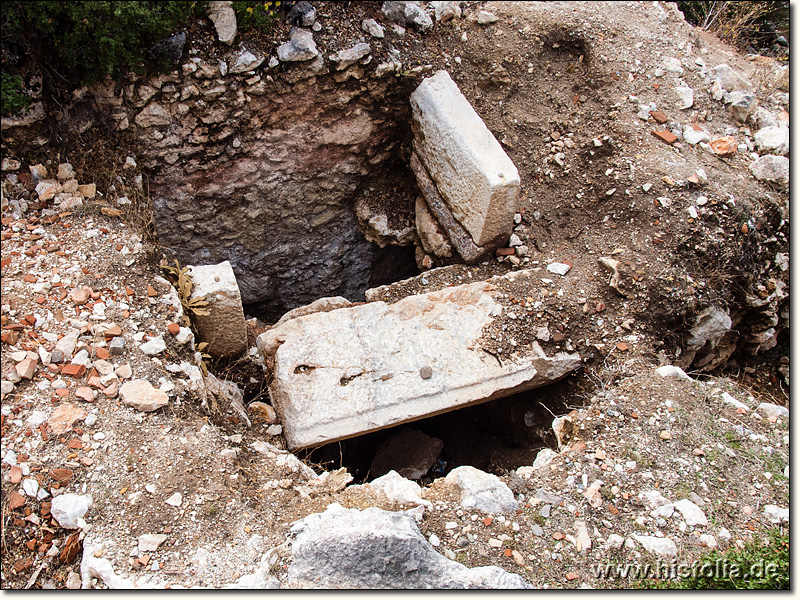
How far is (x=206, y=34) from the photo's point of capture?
12.2ft

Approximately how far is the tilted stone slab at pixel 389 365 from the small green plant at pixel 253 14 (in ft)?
6.20

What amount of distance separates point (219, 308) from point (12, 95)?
1535 mm

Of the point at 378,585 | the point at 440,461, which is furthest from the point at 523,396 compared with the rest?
the point at 378,585

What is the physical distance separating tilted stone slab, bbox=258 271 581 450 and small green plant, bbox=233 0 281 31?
1.89 meters

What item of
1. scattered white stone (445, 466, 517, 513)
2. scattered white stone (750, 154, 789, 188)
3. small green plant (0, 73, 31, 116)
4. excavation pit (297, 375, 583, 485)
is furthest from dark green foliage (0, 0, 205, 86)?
scattered white stone (750, 154, 789, 188)

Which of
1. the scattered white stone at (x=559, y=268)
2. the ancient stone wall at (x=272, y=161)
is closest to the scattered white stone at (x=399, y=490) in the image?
the scattered white stone at (x=559, y=268)

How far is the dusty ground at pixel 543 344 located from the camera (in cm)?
247

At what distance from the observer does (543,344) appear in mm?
3490

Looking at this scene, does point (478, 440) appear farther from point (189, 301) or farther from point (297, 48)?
point (297, 48)

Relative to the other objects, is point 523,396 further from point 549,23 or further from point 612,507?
point 549,23

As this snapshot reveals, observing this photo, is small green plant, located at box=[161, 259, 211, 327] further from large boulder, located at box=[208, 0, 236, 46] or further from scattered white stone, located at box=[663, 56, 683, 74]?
scattered white stone, located at box=[663, 56, 683, 74]

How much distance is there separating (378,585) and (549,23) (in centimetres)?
392

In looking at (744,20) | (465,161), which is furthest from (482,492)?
(744,20)

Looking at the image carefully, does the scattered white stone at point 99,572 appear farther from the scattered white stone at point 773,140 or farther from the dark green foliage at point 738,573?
the scattered white stone at point 773,140
